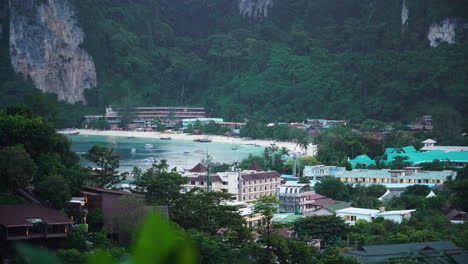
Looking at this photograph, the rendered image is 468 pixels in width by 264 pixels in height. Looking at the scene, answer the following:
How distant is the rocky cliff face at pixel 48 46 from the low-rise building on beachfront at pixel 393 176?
43.1m

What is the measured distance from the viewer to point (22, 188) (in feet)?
44.2

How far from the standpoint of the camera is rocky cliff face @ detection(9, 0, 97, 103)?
65062 millimetres

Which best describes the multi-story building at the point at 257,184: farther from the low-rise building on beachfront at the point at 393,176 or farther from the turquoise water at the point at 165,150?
the turquoise water at the point at 165,150

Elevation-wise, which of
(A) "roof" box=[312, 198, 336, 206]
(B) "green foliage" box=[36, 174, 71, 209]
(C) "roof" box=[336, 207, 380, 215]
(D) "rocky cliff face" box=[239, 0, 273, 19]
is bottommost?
(A) "roof" box=[312, 198, 336, 206]

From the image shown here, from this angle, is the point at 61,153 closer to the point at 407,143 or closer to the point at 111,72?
the point at 407,143

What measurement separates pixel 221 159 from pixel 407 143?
10577mm

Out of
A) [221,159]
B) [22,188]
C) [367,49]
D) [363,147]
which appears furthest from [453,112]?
[22,188]

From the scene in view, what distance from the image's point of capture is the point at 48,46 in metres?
Result: 65.9

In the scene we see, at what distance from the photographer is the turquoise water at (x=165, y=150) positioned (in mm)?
36719

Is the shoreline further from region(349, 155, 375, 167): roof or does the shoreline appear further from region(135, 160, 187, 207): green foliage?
region(135, 160, 187, 207): green foliage

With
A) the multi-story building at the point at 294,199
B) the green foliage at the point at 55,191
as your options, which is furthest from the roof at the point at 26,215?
the multi-story building at the point at 294,199

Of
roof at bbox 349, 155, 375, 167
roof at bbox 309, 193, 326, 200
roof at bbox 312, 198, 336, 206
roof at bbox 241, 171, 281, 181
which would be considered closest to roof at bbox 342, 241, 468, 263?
roof at bbox 312, 198, 336, 206

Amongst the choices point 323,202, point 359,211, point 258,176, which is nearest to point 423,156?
point 258,176

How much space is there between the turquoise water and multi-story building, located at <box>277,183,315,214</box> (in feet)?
36.5
